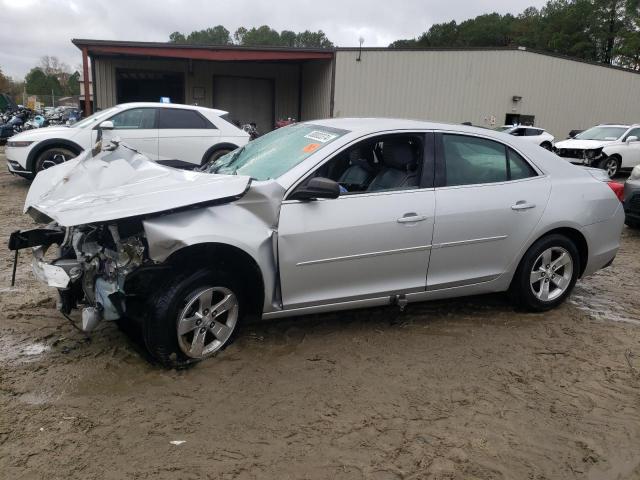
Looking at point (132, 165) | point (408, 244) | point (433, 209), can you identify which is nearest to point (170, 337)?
point (132, 165)

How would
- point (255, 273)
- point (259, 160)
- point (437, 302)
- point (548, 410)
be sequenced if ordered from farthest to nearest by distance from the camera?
1. point (437, 302)
2. point (259, 160)
3. point (255, 273)
4. point (548, 410)

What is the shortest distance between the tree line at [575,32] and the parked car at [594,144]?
125ft

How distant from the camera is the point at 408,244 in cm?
390

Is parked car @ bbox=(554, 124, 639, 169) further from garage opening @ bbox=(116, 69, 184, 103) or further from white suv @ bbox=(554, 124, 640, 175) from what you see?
garage opening @ bbox=(116, 69, 184, 103)

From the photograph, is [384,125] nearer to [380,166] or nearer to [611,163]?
[380,166]

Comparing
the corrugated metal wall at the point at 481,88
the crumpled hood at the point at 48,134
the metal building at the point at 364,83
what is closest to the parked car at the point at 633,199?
the crumpled hood at the point at 48,134

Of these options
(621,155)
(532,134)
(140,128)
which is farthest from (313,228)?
(532,134)

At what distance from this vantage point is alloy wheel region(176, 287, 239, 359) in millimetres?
3404

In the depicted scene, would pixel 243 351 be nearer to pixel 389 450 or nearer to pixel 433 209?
pixel 389 450

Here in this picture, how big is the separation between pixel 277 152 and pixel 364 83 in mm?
17461

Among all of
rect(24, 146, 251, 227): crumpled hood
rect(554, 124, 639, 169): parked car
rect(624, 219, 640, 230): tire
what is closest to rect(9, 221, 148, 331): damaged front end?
rect(24, 146, 251, 227): crumpled hood

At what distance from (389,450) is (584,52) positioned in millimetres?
64240

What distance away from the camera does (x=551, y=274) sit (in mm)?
4633

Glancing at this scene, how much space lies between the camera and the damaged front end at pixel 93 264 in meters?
3.26
